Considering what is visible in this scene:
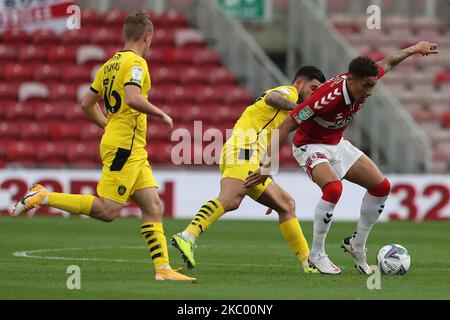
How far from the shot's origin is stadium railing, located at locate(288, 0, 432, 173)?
21516mm

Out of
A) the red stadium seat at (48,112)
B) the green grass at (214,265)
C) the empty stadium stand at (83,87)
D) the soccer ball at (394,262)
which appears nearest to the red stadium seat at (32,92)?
the empty stadium stand at (83,87)

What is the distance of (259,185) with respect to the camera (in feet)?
35.3

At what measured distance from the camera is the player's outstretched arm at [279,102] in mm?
10750

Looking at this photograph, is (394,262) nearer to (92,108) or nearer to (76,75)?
(92,108)

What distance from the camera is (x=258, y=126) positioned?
1119 cm

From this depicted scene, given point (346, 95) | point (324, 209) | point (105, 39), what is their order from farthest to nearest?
point (105, 39) < point (324, 209) < point (346, 95)

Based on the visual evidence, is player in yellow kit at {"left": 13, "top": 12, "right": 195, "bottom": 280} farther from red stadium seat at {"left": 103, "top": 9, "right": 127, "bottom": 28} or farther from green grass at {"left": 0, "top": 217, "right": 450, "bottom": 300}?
red stadium seat at {"left": 103, "top": 9, "right": 127, "bottom": 28}

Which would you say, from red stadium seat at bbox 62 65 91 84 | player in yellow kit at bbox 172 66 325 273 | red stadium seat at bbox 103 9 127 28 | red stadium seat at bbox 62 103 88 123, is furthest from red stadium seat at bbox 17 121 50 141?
player in yellow kit at bbox 172 66 325 273

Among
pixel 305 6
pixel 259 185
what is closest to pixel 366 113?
pixel 305 6

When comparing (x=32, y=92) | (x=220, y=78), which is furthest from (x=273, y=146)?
(x=32, y=92)

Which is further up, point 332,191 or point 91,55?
point 91,55

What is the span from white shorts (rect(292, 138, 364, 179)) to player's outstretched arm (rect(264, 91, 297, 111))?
41 cm

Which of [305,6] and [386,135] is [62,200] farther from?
[305,6]

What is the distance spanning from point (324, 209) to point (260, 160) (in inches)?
45.2
